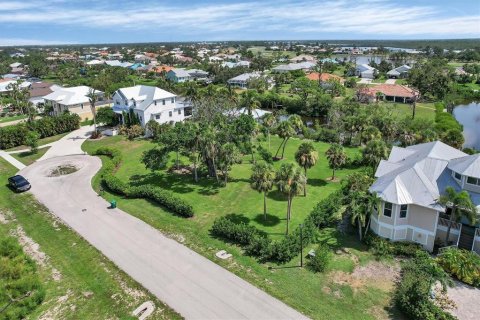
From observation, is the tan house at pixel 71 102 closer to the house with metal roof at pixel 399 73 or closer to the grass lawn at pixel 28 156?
the grass lawn at pixel 28 156

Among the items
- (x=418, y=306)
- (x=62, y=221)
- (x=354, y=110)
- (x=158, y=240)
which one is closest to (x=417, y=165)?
(x=418, y=306)

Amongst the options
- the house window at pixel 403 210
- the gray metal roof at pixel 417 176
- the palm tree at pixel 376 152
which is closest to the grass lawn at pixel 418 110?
the palm tree at pixel 376 152

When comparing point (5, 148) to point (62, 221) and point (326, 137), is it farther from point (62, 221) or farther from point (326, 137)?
point (326, 137)

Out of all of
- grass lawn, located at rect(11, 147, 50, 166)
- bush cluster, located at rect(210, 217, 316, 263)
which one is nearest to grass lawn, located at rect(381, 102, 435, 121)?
bush cluster, located at rect(210, 217, 316, 263)

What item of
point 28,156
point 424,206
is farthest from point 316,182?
point 28,156

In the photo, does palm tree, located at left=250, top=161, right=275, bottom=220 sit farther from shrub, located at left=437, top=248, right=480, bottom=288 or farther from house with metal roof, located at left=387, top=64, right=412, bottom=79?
house with metal roof, located at left=387, top=64, right=412, bottom=79

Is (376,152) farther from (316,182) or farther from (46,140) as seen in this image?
(46,140)
